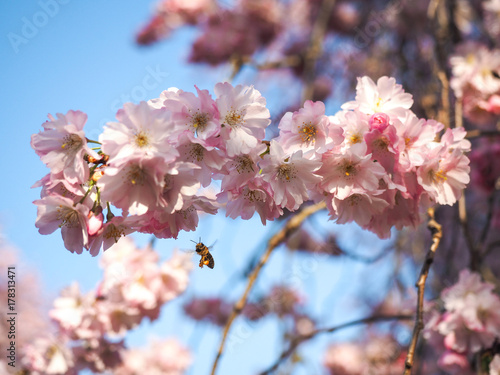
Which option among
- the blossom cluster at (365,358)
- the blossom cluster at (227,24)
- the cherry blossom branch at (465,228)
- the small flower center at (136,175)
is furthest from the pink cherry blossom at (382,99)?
the blossom cluster at (227,24)

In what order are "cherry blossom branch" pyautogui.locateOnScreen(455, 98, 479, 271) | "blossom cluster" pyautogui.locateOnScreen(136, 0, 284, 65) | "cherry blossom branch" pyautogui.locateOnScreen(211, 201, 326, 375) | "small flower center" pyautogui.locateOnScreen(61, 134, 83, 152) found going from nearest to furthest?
"small flower center" pyautogui.locateOnScreen(61, 134, 83, 152) < "cherry blossom branch" pyautogui.locateOnScreen(211, 201, 326, 375) < "cherry blossom branch" pyautogui.locateOnScreen(455, 98, 479, 271) < "blossom cluster" pyautogui.locateOnScreen(136, 0, 284, 65)

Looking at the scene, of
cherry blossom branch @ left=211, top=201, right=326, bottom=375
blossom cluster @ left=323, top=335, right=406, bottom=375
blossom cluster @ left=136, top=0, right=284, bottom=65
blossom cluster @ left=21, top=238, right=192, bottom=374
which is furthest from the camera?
blossom cluster @ left=136, top=0, right=284, bottom=65

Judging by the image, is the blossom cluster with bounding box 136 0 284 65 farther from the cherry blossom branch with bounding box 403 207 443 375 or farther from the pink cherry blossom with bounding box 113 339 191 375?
the cherry blossom branch with bounding box 403 207 443 375

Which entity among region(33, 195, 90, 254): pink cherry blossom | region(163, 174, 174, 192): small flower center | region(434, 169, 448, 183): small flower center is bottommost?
region(33, 195, 90, 254): pink cherry blossom

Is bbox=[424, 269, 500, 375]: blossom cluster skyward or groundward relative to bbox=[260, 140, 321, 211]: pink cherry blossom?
skyward

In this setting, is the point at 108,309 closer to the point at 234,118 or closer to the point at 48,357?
the point at 48,357

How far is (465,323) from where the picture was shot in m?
1.80

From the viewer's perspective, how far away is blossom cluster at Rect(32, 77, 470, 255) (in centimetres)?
99

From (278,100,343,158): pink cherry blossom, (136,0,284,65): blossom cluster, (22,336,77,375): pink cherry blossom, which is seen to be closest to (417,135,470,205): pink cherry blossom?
(278,100,343,158): pink cherry blossom

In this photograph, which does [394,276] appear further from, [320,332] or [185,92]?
[185,92]

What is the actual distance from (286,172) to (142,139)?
326 mm

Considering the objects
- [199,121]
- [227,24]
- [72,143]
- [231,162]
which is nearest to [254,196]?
[231,162]

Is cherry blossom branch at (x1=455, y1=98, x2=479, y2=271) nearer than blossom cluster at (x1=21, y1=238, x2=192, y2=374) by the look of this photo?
Yes

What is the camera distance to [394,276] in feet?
11.2
